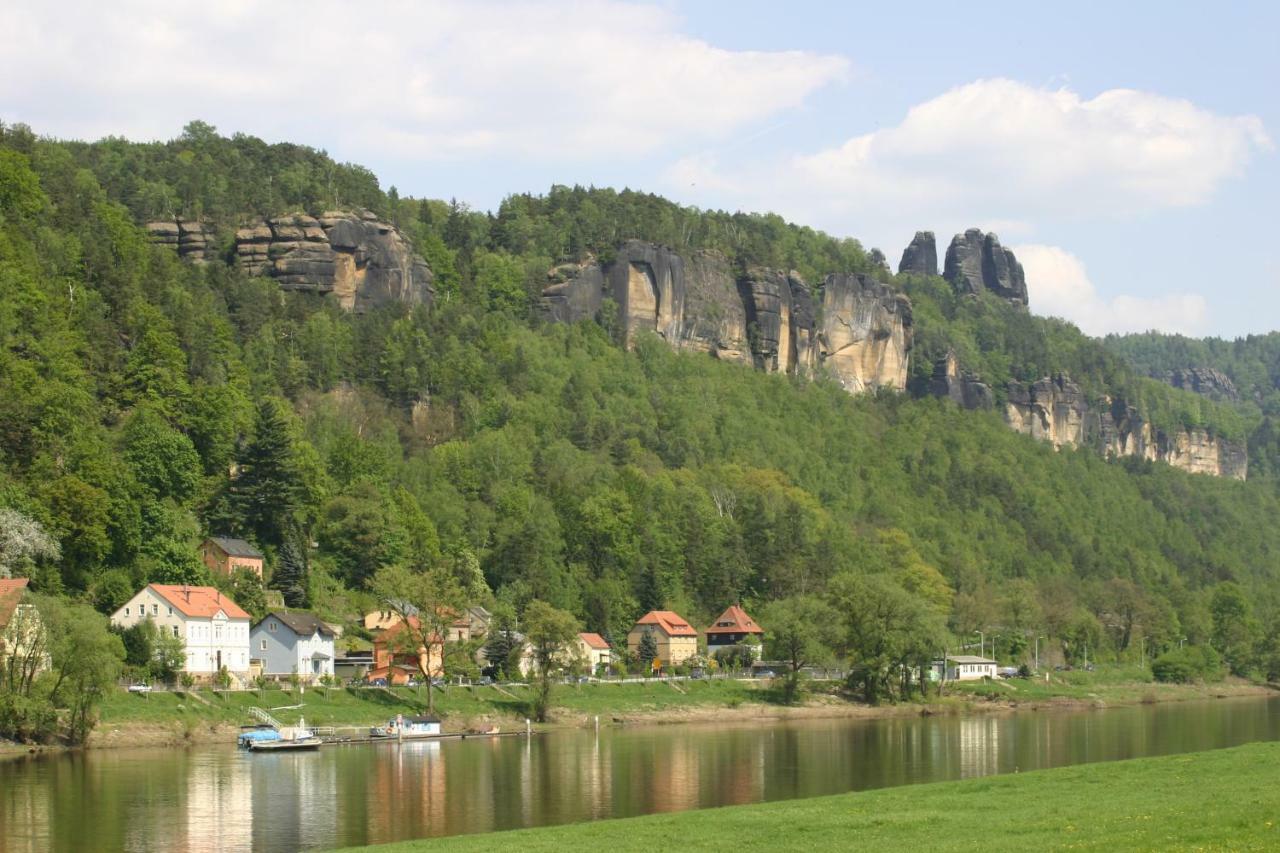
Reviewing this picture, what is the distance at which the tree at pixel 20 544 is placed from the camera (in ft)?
298

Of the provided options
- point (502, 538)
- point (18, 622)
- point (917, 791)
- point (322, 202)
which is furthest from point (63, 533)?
point (322, 202)

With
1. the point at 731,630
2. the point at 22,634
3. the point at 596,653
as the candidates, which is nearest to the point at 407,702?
the point at 22,634

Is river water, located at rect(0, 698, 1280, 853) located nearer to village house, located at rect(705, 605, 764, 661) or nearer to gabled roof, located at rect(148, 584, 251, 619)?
gabled roof, located at rect(148, 584, 251, 619)

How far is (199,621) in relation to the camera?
9819cm

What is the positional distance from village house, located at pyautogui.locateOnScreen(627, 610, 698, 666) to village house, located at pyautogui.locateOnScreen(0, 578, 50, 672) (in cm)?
5887

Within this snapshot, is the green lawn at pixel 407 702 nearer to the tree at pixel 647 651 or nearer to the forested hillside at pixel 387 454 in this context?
the tree at pixel 647 651

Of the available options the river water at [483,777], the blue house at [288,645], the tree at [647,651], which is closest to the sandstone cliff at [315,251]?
the tree at [647,651]

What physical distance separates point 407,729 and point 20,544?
22339 mm

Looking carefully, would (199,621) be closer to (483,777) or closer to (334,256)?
(483,777)

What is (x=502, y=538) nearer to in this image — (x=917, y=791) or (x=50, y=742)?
(x=50, y=742)

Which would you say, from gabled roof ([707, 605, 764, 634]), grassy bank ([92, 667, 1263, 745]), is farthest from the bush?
gabled roof ([707, 605, 764, 634])

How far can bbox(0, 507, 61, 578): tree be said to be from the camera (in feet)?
298

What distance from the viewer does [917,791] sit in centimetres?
5469

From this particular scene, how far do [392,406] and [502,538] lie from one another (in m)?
32.9
